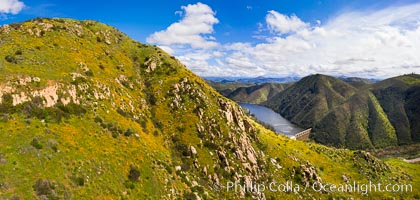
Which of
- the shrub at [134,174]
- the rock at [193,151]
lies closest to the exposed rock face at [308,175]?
the rock at [193,151]

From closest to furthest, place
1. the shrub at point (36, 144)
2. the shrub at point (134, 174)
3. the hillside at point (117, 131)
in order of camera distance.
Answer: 1. the shrub at point (36, 144)
2. the hillside at point (117, 131)
3. the shrub at point (134, 174)

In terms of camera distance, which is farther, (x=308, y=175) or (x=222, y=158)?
(x=308, y=175)

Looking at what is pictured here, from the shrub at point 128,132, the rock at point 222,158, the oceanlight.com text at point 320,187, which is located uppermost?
the shrub at point 128,132

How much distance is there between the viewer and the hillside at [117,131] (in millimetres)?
35781

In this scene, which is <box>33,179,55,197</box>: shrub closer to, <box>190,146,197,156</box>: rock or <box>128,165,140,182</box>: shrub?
<box>128,165,140,182</box>: shrub

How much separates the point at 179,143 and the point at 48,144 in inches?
1220

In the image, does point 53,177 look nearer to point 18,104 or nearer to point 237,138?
point 18,104

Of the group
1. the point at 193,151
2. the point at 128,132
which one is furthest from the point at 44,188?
the point at 193,151

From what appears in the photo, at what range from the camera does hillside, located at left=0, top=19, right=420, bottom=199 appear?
117 feet

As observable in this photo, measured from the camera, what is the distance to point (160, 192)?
150ft

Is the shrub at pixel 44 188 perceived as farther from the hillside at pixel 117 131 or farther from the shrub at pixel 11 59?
the shrub at pixel 11 59

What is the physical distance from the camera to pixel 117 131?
51031 mm

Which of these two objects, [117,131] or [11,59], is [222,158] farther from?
[11,59]

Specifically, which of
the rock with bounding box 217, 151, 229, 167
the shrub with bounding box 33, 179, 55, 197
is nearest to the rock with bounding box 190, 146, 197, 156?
the rock with bounding box 217, 151, 229, 167
